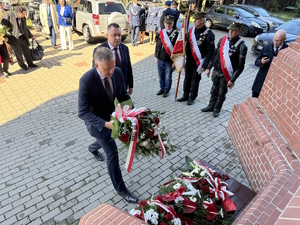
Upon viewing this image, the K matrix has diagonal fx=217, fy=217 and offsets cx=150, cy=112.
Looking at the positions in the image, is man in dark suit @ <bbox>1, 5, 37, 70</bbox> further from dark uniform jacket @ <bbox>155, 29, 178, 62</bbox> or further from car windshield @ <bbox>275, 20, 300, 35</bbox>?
car windshield @ <bbox>275, 20, 300, 35</bbox>

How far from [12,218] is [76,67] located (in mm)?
6066

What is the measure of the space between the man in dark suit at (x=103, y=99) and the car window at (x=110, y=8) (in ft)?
26.4

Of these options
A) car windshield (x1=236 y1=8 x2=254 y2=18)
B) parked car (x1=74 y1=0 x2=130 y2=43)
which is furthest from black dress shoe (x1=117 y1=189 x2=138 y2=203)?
car windshield (x1=236 y1=8 x2=254 y2=18)

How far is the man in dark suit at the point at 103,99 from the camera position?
2.53 meters

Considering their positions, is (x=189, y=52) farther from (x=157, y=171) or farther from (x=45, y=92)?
(x=45, y=92)

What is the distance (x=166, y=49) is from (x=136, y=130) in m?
3.70

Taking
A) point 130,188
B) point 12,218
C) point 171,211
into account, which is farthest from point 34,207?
point 171,211

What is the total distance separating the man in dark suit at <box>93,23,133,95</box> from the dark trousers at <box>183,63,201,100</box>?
1.75 metres

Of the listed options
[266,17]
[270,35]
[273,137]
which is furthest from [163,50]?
[266,17]

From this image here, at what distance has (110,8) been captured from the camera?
32.9ft

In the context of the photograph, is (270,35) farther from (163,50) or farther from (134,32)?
(163,50)

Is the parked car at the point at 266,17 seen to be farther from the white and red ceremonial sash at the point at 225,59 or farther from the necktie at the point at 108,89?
the necktie at the point at 108,89

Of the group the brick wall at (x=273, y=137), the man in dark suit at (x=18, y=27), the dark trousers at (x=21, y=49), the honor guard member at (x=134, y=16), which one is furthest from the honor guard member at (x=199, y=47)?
the honor guard member at (x=134, y=16)

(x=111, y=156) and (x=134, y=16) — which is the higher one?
(x=134, y=16)
